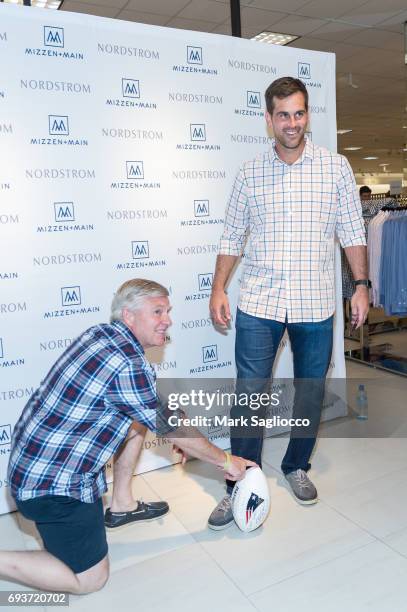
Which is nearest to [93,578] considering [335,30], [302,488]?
[302,488]

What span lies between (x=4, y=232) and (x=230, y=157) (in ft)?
Result: 4.02

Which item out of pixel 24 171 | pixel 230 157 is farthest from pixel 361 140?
pixel 24 171

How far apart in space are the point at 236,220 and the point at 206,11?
11.6 ft

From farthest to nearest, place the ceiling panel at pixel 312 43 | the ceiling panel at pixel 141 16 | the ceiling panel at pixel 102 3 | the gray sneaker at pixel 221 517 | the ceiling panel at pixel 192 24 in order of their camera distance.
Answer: the ceiling panel at pixel 312 43, the ceiling panel at pixel 192 24, the ceiling panel at pixel 141 16, the ceiling panel at pixel 102 3, the gray sneaker at pixel 221 517

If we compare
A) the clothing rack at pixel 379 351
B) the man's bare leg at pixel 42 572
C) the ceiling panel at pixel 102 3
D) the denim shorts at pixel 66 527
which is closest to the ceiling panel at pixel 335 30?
the ceiling panel at pixel 102 3

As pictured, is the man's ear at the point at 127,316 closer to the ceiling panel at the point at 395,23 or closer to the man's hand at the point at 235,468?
the man's hand at the point at 235,468

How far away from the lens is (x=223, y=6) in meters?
4.76

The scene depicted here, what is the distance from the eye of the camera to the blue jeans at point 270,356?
2.20 metres

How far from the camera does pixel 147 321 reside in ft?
5.34

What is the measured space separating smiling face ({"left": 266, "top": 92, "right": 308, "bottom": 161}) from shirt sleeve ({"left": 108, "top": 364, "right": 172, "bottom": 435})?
3.69 ft

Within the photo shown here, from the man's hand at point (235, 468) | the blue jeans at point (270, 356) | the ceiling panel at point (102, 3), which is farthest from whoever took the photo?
the ceiling panel at point (102, 3)

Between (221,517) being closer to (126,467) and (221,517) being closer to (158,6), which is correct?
(126,467)

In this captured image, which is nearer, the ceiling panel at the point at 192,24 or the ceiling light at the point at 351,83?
the ceiling panel at the point at 192,24

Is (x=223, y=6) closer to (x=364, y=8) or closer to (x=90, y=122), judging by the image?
(x=364, y=8)
